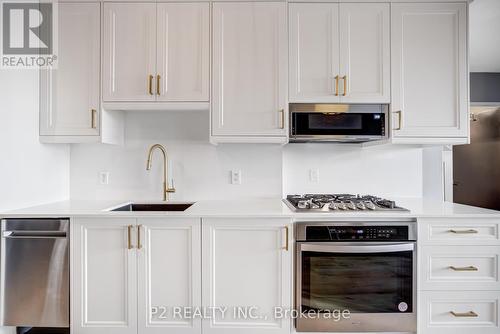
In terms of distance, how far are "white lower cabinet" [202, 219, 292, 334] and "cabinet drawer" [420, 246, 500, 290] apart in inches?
32.9

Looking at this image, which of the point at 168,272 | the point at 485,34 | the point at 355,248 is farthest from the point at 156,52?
the point at 485,34

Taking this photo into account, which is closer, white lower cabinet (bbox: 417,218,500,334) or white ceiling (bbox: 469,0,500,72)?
white lower cabinet (bbox: 417,218,500,334)

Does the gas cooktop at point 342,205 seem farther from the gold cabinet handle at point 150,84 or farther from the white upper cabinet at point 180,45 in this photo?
the gold cabinet handle at point 150,84

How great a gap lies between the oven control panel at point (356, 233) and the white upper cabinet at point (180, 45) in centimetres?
114

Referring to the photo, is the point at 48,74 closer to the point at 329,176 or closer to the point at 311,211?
the point at 311,211

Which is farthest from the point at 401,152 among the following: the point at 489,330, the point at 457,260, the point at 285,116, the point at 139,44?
the point at 139,44

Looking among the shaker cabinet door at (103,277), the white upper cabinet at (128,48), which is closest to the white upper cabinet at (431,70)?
the white upper cabinet at (128,48)

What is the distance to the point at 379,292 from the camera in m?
1.79

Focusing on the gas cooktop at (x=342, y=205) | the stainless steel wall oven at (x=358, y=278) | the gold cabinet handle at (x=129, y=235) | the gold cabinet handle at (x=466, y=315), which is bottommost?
the gold cabinet handle at (x=466, y=315)

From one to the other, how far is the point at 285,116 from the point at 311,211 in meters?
0.67

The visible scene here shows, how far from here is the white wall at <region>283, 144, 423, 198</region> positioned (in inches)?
97.6

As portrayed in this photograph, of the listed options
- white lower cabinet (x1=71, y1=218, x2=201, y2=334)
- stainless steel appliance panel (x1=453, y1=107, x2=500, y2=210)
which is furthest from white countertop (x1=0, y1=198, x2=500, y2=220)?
stainless steel appliance panel (x1=453, y1=107, x2=500, y2=210)

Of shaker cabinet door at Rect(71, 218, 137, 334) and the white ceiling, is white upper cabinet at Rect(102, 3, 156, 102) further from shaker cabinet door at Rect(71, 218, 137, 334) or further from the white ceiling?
the white ceiling

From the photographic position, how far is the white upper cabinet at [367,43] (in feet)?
6.70
